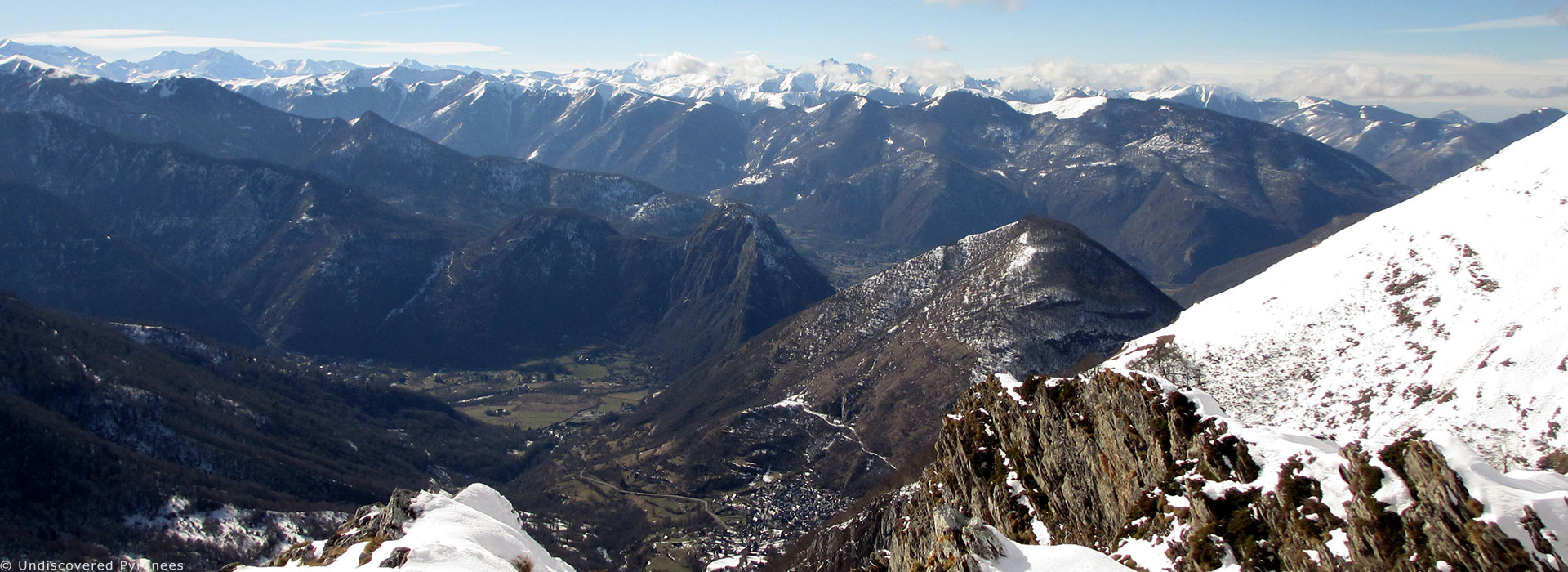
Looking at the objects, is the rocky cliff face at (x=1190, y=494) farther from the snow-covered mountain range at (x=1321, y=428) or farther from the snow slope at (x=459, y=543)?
the snow slope at (x=459, y=543)

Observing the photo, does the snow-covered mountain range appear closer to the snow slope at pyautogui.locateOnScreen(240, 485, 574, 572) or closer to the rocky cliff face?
the rocky cliff face

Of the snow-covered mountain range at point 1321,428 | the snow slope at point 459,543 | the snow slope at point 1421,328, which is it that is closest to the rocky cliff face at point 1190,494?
the snow-covered mountain range at point 1321,428

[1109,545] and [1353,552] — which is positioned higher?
[1353,552]

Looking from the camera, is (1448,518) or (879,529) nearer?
(1448,518)

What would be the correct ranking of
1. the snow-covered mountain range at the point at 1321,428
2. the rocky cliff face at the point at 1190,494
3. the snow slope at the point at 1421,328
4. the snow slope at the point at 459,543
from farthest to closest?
1. the snow slope at the point at 1421,328
2. the snow slope at the point at 459,543
3. the snow-covered mountain range at the point at 1321,428
4. the rocky cliff face at the point at 1190,494

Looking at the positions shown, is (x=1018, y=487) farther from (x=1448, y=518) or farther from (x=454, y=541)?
(x=454, y=541)

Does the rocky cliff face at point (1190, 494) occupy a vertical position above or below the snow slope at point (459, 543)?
above

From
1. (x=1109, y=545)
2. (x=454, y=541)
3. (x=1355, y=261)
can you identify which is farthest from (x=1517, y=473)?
(x=1355, y=261)
